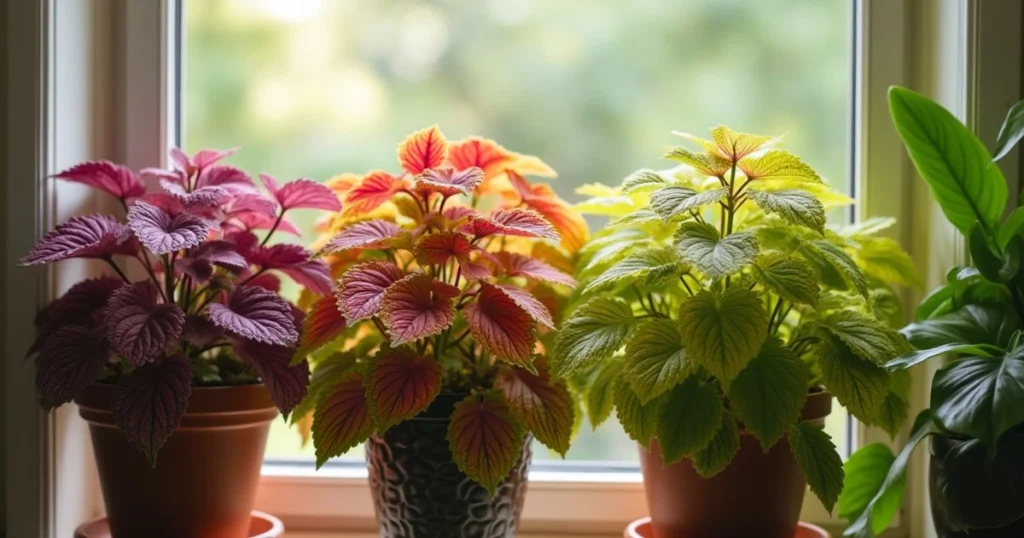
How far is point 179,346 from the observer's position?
3.75 ft

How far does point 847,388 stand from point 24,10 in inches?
43.2

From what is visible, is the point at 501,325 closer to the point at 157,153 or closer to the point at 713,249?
the point at 713,249

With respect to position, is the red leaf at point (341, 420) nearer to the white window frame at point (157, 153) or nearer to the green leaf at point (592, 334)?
the green leaf at point (592, 334)

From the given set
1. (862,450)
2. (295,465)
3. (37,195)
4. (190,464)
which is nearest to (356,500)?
(295,465)

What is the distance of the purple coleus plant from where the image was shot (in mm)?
1013

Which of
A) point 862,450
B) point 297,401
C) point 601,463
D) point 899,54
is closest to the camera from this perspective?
point 297,401

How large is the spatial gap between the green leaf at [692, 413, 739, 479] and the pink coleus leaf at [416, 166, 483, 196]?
38 cm

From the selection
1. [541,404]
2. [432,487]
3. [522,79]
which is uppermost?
[522,79]

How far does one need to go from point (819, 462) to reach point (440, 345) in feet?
1.49

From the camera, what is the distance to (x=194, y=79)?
145 cm

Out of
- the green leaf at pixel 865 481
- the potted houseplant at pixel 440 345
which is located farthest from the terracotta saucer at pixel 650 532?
the potted houseplant at pixel 440 345

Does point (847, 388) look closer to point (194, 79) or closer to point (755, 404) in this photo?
point (755, 404)

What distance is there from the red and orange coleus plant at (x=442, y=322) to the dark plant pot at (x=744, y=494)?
0.16 meters

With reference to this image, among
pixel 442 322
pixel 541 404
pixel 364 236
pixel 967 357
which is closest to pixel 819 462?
pixel 967 357
